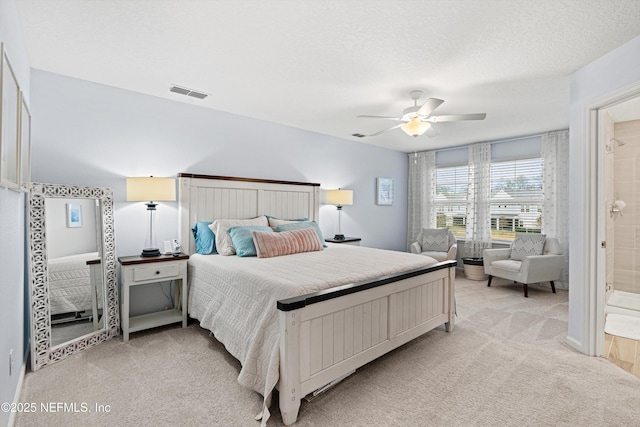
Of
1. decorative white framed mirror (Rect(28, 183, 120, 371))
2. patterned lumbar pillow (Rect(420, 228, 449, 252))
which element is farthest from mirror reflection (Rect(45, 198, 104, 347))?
patterned lumbar pillow (Rect(420, 228, 449, 252))

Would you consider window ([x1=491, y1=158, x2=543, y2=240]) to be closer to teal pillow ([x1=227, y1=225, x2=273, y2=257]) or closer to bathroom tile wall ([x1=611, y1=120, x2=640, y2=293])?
bathroom tile wall ([x1=611, y1=120, x2=640, y2=293])

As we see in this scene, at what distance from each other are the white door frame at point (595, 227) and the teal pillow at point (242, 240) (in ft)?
9.96

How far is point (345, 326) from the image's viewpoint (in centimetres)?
211

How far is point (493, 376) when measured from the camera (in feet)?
7.54

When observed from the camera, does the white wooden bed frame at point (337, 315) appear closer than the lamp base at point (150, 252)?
Yes

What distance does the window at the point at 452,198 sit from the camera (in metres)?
6.04

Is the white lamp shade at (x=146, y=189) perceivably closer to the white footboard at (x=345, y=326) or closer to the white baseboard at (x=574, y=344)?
the white footboard at (x=345, y=326)

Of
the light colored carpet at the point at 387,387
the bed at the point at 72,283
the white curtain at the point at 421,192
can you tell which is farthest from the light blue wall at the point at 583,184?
the bed at the point at 72,283

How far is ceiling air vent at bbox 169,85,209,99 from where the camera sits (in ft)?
10.6

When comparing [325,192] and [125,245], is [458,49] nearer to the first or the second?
[325,192]

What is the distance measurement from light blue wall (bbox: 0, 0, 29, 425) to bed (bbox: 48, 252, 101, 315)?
26cm

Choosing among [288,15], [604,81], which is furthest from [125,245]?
[604,81]

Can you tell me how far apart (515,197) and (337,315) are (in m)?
4.77

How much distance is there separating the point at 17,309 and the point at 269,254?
74.3 inches
